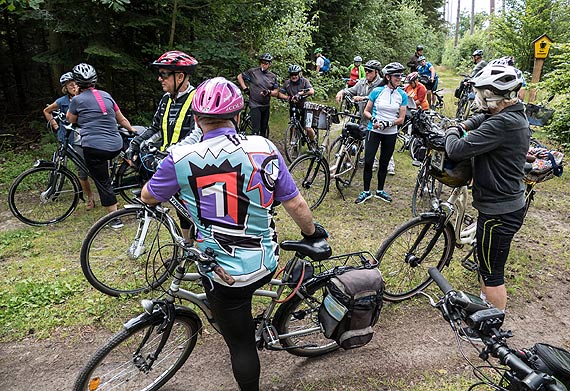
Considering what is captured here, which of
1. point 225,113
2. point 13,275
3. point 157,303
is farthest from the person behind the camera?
point 13,275

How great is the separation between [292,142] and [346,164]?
2.19 metres

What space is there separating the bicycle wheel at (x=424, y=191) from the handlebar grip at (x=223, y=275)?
447 centimetres

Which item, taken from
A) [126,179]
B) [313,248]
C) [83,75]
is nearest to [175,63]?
[83,75]

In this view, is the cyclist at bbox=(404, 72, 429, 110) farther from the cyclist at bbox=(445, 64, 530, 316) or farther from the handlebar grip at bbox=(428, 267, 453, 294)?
the handlebar grip at bbox=(428, 267, 453, 294)

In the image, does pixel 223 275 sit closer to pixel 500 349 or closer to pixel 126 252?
pixel 500 349

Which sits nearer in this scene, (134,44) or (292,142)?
(134,44)

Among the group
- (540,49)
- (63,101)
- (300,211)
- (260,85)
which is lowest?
(300,211)

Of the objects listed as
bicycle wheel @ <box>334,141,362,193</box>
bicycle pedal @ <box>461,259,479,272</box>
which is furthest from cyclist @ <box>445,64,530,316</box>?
bicycle wheel @ <box>334,141,362,193</box>

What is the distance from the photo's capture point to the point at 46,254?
16.5ft

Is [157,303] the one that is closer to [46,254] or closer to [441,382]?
[441,382]

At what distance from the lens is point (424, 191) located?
252 inches

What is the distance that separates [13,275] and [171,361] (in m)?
2.68

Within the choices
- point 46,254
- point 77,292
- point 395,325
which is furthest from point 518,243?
point 46,254

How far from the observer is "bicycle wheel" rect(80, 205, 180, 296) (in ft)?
12.9
